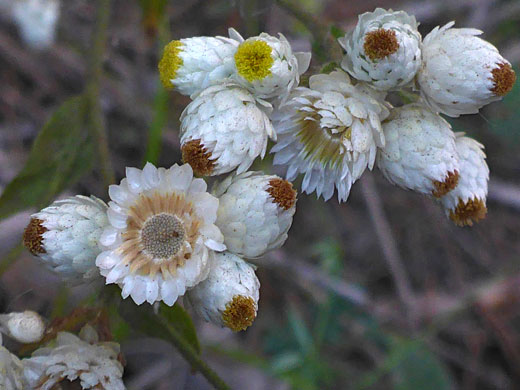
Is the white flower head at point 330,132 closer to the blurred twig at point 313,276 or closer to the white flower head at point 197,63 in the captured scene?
the white flower head at point 197,63

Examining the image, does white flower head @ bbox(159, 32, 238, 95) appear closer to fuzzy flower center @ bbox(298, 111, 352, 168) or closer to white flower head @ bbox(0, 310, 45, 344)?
fuzzy flower center @ bbox(298, 111, 352, 168)

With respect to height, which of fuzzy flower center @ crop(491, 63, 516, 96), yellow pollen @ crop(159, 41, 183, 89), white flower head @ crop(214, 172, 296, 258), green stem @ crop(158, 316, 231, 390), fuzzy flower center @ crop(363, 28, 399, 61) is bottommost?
green stem @ crop(158, 316, 231, 390)

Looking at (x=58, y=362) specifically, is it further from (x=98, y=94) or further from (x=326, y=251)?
(x=326, y=251)

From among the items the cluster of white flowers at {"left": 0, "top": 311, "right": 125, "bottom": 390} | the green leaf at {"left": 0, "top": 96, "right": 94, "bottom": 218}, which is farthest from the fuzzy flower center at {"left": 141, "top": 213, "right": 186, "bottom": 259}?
the green leaf at {"left": 0, "top": 96, "right": 94, "bottom": 218}

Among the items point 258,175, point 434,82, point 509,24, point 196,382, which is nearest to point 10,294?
point 196,382

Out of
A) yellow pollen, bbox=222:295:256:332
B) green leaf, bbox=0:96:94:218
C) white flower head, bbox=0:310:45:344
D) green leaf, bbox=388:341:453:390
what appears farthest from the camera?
green leaf, bbox=388:341:453:390

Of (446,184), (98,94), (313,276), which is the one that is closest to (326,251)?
(313,276)

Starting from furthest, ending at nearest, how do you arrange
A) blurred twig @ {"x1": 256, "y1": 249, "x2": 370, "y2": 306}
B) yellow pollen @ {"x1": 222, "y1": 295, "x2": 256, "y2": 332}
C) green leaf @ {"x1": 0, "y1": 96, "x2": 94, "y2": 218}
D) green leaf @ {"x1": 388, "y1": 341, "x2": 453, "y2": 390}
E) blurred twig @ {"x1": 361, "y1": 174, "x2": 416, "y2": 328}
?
1. blurred twig @ {"x1": 361, "y1": 174, "x2": 416, "y2": 328}
2. blurred twig @ {"x1": 256, "y1": 249, "x2": 370, "y2": 306}
3. green leaf @ {"x1": 388, "y1": 341, "x2": 453, "y2": 390}
4. green leaf @ {"x1": 0, "y1": 96, "x2": 94, "y2": 218}
5. yellow pollen @ {"x1": 222, "y1": 295, "x2": 256, "y2": 332}
